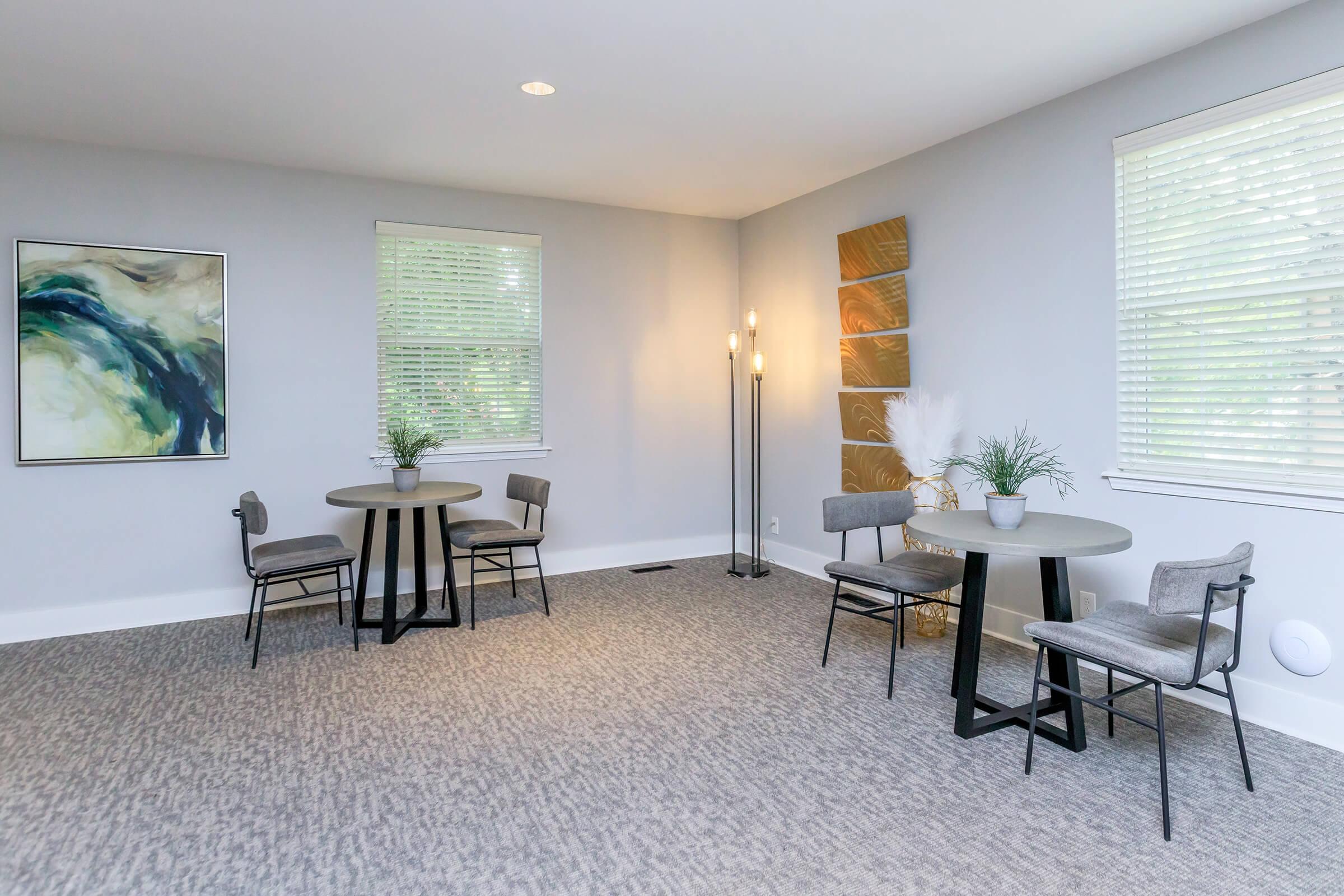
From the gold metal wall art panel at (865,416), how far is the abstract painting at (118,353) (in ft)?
12.4

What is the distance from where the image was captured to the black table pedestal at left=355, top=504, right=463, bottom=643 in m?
4.09

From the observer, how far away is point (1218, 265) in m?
3.12

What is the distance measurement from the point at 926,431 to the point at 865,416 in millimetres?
728

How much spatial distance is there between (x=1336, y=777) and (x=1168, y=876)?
104cm

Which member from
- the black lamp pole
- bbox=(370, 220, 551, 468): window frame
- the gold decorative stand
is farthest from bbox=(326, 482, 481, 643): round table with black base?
the gold decorative stand

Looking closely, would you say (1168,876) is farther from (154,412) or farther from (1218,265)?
(154,412)

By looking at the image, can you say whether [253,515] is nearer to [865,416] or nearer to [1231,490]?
[865,416]

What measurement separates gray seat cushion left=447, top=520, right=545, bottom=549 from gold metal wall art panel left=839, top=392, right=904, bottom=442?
2.09m

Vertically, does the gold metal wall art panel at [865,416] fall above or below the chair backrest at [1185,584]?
above

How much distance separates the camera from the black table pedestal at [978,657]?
9.19 ft

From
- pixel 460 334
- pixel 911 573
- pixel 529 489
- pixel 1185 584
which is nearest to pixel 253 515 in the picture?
pixel 529 489

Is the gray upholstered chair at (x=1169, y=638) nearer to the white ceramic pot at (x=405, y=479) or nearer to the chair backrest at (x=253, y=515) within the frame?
the white ceramic pot at (x=405, y=479)

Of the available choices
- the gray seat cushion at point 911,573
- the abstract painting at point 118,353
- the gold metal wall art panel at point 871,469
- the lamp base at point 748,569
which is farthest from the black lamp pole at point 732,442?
the abstract painting at point 118,353

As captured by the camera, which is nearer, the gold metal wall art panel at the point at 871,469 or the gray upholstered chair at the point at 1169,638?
the gray upholstered chair at the point at 1169,638
